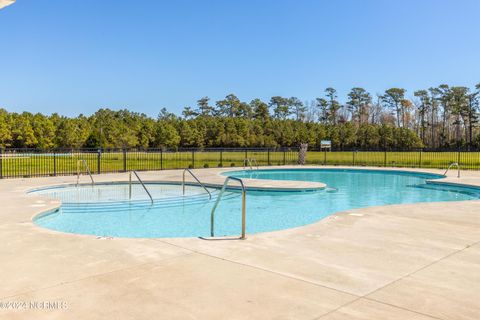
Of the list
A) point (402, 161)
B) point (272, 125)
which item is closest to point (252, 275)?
point (402, 161)

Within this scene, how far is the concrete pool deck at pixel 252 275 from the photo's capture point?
3.23 metres

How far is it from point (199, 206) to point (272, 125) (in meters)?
50.5

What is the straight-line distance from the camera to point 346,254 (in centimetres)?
490


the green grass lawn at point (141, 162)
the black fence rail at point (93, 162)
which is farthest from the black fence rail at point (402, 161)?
the black fence rail at point (93, 162)

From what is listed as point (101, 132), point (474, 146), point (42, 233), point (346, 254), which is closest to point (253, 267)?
point (346, 254)

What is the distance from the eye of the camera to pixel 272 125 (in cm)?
6044

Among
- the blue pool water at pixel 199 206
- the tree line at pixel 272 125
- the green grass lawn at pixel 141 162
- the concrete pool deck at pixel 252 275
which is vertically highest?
the tree line at pixel 272 125

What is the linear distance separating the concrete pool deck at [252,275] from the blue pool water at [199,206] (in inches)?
80.9

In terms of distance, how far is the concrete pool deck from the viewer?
3.23 m

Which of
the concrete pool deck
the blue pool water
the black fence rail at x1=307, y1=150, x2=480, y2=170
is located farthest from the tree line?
the concrete pool deck

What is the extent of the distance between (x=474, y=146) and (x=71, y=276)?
63.1 m

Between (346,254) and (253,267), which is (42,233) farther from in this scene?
(346,254)

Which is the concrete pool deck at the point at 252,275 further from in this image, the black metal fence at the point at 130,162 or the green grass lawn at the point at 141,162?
the green grass lawn at the point at 141,162

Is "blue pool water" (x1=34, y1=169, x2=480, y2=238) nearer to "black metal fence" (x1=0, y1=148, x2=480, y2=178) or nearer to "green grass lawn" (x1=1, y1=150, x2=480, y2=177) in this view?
"black metal fence" (x1=0, y1=148, x2=480, y2=178)
